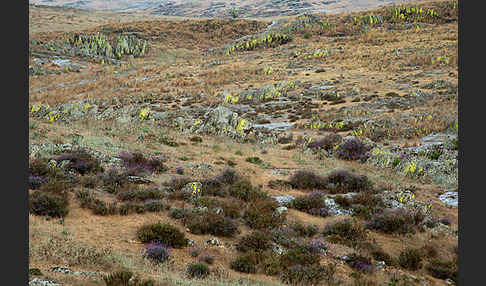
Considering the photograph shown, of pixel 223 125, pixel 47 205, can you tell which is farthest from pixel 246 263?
pixel 223 125

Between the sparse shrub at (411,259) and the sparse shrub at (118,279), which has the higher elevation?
the sparse shrub at (118,279)

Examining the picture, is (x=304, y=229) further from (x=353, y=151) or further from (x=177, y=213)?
(x=353, y=151)

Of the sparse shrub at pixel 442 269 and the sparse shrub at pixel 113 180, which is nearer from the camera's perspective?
the sparse shrub at pixel 442 269

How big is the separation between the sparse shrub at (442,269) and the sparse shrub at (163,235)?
627 centimetres

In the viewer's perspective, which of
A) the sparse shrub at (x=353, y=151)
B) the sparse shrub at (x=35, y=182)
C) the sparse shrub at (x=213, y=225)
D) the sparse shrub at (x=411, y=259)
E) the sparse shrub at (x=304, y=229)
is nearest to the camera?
the sparse shrub at (x=411, y=259)

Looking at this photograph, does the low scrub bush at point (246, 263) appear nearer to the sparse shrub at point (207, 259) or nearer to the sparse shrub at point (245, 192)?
the sparse shrub at point (207, 259)

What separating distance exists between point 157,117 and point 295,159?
13219 millimetres

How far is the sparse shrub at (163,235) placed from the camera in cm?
809

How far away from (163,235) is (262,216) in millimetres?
3088

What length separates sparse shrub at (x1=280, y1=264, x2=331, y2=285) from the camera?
6797 mm

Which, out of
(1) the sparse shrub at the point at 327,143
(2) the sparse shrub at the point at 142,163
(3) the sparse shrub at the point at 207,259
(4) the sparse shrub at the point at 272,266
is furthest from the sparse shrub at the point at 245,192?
(1) the sparse shrub at the point at 327,143

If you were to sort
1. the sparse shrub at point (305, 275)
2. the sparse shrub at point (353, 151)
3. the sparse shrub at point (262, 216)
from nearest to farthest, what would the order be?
the sparse shrub at point (305, 275)
the sparse shrub at point (262, 216)
the sparse shrub at point (353, 151)

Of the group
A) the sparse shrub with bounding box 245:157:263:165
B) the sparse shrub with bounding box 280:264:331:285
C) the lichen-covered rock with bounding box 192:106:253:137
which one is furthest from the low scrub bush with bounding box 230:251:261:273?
the lichen-covered rock with bounding box 192:106:253:137

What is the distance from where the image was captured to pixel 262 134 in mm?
21328
